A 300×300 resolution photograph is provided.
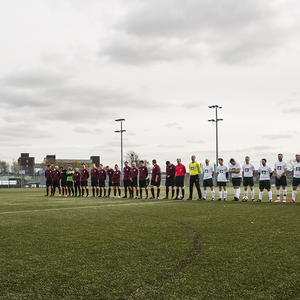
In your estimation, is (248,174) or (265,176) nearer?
(265,176)

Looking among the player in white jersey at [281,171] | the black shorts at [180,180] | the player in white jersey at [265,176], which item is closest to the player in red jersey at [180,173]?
the black shorts at [180,180]

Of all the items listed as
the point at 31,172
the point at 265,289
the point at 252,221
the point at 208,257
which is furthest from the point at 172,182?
the point at 31,172

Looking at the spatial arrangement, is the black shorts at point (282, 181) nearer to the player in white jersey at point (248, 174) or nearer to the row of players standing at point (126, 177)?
the player in white jersey at point (248, 174)

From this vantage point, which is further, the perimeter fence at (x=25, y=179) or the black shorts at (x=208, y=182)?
the perimeter fence at (x=25, y=179)

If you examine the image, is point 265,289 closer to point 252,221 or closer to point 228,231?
point 228,231

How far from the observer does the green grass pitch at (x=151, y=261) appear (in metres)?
3.33

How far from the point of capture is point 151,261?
4.32 m

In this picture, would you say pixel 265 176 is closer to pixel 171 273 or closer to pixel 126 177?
pixel 126 177

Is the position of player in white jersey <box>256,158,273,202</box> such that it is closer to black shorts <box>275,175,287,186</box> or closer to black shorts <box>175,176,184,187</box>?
black shorts <box>275,175,287,186</box>

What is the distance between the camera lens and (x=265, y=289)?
3328 mm

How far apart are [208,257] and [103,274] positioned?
152 cm

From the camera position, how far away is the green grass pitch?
3326 mm

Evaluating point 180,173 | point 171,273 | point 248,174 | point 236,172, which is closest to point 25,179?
point 180,173

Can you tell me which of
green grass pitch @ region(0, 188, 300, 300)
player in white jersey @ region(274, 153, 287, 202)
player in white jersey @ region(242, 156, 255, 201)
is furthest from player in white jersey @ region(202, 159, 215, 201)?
green grass pitch @ region(0, 188, 300, 300)
